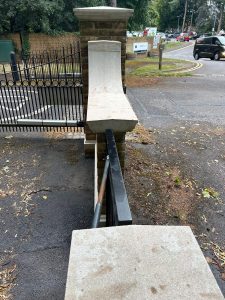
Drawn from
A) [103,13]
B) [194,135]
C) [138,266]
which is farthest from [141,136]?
[138,266]

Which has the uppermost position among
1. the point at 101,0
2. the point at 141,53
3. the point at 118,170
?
the point at 101,0

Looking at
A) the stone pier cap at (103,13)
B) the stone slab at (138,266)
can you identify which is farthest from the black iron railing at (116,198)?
→ the stone pier cap at (103,13)

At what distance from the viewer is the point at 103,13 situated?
13.0 ft

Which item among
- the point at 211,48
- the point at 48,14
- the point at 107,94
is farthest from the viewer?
the point at 211,48

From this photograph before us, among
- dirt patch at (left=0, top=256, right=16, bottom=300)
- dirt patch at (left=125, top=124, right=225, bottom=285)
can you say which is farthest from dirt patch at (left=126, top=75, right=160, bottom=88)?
dirt patch at (left=0, top=256, right=16, bottom=300)

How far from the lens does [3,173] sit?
466cm

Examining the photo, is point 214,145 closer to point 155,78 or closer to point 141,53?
point 155,78

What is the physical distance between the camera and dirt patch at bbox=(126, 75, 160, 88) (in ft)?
38.6

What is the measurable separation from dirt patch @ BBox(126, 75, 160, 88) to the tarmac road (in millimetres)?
533

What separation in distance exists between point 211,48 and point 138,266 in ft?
76.1

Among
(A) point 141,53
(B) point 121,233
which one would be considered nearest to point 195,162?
(B) point 121,233

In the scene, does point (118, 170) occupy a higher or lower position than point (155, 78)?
higher

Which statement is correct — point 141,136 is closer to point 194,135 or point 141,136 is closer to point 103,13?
point 194,135

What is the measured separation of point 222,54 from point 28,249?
21.7 m
